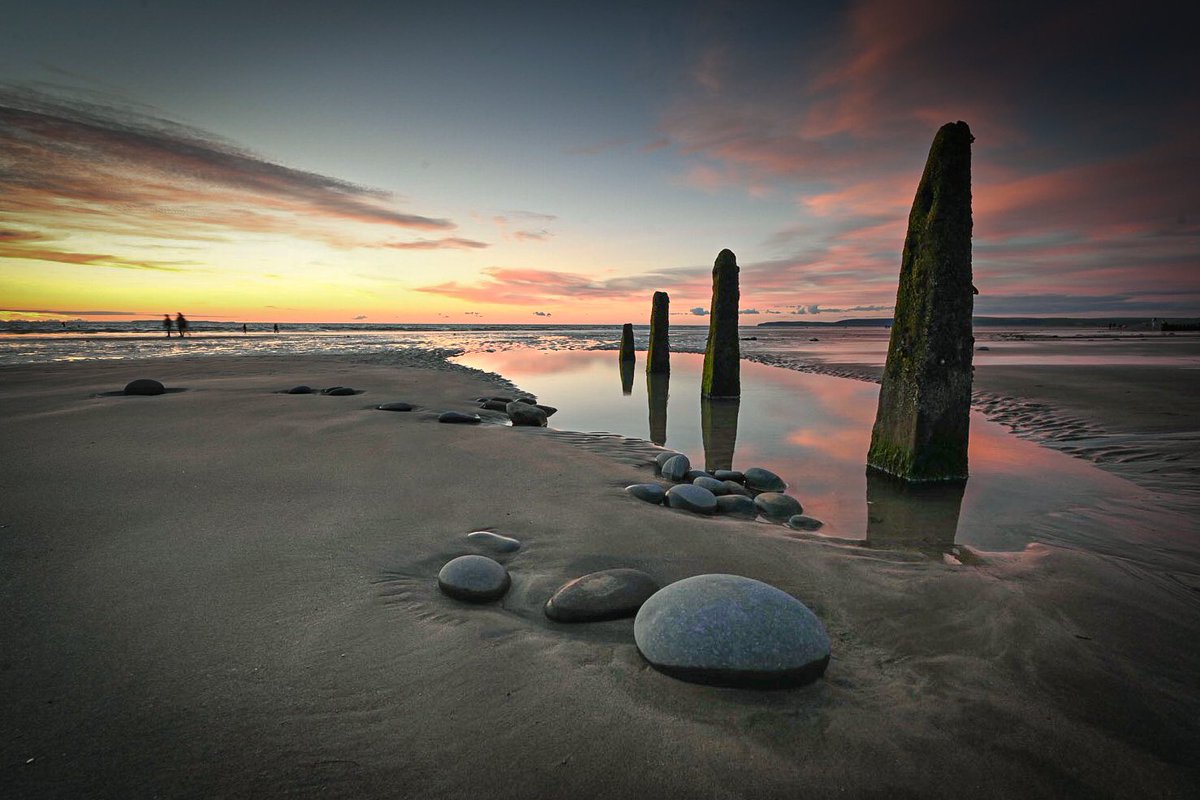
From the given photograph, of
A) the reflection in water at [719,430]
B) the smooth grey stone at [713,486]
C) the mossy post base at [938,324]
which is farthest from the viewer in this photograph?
the reflection in water at [719,430]

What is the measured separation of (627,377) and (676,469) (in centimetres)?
1424

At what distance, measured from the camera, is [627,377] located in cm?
2066

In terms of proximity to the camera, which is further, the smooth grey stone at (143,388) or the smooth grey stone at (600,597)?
the smooth grey stone at (143,388)

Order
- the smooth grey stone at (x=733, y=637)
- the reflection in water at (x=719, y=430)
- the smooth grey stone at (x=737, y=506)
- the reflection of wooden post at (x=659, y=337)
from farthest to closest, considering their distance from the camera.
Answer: the reflection of wooden post at (x=659, y=337) < the reflection in water at (x=719, y=430) < the smooth grey stone at (x=737, y=506) < the smooth grey stone at (x=733, y=637)

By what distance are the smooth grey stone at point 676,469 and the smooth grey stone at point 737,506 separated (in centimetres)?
113

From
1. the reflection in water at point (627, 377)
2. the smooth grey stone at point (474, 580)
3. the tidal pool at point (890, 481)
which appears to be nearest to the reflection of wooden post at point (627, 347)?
the reflection in water at point (627, 377)

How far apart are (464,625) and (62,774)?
1596 mm

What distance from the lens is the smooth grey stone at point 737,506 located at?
5297mm

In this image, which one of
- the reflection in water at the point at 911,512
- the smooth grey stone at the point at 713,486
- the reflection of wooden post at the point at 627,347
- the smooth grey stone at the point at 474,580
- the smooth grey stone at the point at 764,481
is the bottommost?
the reflection in water at the point at 911,512

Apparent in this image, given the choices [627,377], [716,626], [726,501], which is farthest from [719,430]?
[627,377]

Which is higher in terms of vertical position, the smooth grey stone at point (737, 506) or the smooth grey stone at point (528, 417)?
the smooth grey stone at point (528, 417)

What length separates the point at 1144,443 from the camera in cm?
802

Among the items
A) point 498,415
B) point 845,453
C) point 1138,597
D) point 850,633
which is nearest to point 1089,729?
point 850,633

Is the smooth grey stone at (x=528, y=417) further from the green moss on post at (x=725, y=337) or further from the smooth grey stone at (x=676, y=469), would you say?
the green moss on post at (x=725, y=337)
